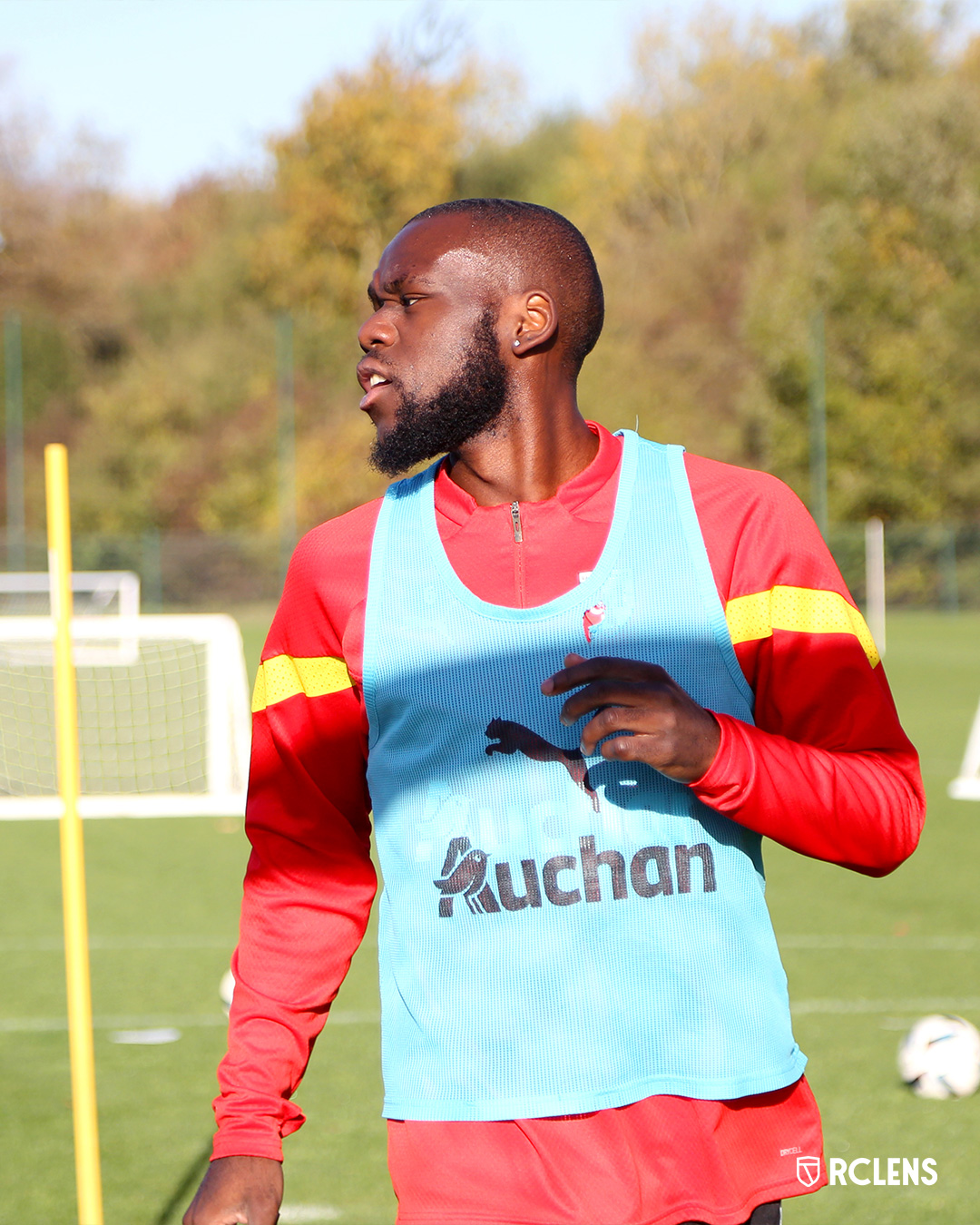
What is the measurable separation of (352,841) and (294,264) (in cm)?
4113

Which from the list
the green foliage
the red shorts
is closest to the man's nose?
the red shorts

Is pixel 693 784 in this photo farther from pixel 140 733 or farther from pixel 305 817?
pixel 140 733

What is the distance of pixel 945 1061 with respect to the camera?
469 centimetres

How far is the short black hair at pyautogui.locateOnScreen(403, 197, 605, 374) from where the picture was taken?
1896 mm

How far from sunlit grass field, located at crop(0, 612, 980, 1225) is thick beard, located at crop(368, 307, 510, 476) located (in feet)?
1.82

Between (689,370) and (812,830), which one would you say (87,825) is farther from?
(689,370)

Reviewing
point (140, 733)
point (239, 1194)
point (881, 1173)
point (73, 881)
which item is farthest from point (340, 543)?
point (140, 733)

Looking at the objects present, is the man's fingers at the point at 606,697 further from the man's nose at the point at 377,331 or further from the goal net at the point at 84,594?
the goal net at the point at 84,594

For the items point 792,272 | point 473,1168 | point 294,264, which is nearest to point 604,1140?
point 473,1168

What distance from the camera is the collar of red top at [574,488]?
190 centimetres

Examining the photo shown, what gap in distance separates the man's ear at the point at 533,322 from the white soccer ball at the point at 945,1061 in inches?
135

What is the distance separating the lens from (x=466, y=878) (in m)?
1.75

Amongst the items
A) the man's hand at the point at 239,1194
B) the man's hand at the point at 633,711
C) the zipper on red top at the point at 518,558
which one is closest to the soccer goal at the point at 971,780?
the zipper on red top at the point at 518,558

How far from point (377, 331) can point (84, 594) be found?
103ft
